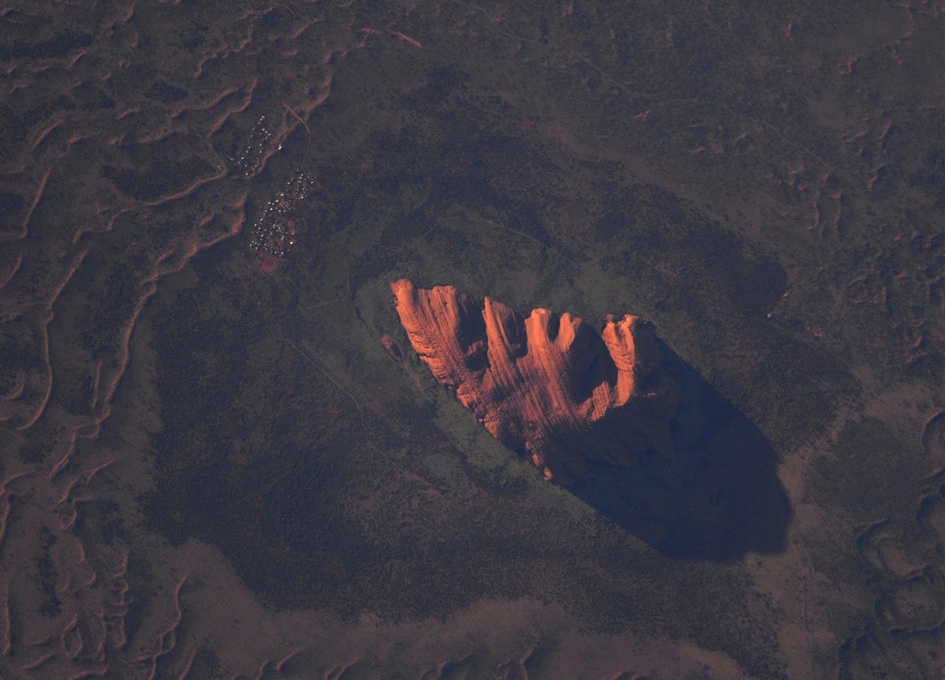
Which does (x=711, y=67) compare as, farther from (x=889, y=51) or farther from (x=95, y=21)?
(x=95, y=21)

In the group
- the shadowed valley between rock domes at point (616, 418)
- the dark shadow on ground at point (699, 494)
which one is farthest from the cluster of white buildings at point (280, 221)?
the dark shadow on ground at point (699, 494)

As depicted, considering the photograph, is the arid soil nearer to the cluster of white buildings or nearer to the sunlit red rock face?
the cluster of white buildings

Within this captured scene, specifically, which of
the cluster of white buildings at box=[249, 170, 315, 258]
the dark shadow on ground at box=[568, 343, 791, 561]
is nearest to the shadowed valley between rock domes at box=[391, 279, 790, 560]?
the dark shadow on ground at box=[568, 343, 791, 561]

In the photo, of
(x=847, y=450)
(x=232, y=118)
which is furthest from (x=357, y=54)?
(x=847, y=450)

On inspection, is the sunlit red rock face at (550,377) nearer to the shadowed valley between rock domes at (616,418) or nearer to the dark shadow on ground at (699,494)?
the shadowed valley between rock domes at (616,418)

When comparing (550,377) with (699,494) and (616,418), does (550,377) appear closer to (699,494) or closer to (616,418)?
(616,418)
